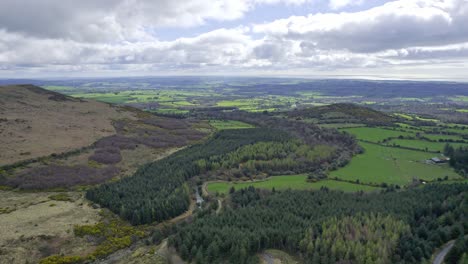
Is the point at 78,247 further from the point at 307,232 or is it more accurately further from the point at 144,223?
the point at 307,232

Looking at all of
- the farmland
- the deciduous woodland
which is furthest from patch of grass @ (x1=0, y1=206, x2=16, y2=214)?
the deciduous woodland

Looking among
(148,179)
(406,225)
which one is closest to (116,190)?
(148,179)

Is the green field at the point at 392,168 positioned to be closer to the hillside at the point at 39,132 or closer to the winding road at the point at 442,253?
the winding road at the point at 442,253

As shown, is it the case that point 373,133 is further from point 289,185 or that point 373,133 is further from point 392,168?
point 289,185

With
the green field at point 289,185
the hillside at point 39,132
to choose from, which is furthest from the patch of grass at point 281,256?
the hillside at point 39,132

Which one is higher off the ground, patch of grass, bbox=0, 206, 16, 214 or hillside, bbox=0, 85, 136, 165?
hillside, bbox=0, 85, 136, 165

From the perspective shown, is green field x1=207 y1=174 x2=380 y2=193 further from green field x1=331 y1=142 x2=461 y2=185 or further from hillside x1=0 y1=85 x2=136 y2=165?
hillside x1=0 y1=85 x2=136 y2=165
